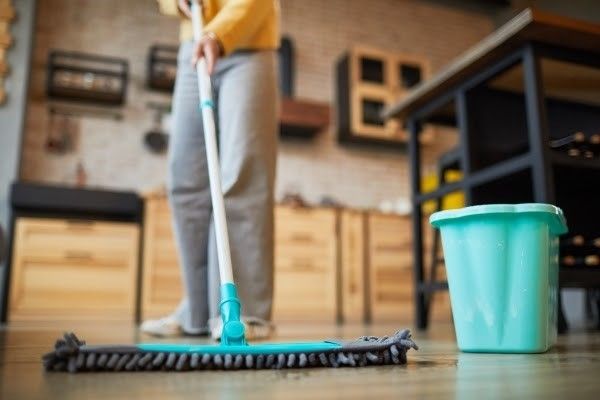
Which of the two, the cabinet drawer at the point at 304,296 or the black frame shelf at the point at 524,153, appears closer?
the black frame shelf at the point at 524,153

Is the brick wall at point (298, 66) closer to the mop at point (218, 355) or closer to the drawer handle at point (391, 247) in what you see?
the drawer handle at point (391, 247)

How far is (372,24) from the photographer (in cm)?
557

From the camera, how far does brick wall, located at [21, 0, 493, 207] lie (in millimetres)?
4426

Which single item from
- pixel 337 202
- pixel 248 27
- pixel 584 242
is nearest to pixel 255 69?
pixel 248 27

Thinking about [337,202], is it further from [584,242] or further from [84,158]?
[584,242]

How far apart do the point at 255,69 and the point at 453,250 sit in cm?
79

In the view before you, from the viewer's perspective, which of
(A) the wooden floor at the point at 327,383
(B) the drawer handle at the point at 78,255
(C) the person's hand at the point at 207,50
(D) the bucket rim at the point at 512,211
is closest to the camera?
(A) the wooden floor at the point at 327,383

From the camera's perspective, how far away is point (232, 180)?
4.98 ft

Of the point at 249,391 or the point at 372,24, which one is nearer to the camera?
the point at 249,391

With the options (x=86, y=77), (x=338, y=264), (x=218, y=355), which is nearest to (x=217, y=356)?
(x=218, y=355)

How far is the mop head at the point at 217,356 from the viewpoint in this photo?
0.71 meters

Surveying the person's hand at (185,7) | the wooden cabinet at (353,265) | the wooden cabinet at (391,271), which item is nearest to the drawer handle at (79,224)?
the wooden cabinet at (353,265)

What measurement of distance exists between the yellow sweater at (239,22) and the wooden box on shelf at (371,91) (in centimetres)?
326

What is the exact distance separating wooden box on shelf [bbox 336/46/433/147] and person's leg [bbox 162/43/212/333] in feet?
10.9
